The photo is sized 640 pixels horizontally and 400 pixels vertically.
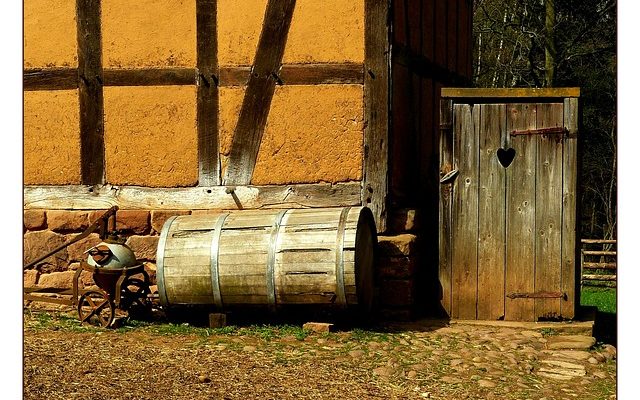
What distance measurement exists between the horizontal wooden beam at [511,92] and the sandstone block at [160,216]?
2.98 meters

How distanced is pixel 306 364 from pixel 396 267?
82.2 inches

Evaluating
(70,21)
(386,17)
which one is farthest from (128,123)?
(386,17)

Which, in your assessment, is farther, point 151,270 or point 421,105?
point 421,105

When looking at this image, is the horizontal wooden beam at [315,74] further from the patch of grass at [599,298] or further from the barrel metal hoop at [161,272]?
Result: the patch of grass at [599,298]

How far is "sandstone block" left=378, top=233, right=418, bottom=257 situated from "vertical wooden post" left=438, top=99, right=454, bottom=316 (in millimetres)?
300

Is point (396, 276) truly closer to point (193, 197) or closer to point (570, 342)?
point (570, 342)

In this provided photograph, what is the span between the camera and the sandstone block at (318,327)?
7.86 meters

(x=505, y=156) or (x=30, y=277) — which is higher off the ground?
(x=505, y=156)

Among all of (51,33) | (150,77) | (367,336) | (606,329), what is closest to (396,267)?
(367,336)

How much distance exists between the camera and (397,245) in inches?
340

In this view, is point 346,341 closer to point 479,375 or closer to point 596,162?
point 479,375

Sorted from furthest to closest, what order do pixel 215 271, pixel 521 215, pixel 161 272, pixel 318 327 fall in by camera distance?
pixel 521 215 < pixel 161 272 < pixel 215 271 < pixel 318 327

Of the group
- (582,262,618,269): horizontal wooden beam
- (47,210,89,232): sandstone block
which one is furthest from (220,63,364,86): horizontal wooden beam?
(582,262,618,269): horizontal wooden beam

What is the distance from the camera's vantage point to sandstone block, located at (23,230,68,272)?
9477 millimetres
